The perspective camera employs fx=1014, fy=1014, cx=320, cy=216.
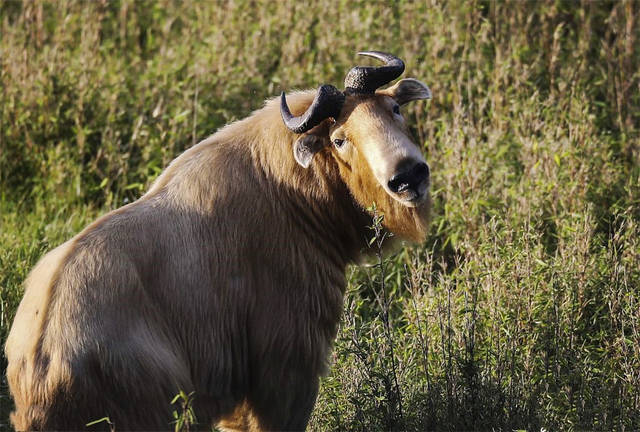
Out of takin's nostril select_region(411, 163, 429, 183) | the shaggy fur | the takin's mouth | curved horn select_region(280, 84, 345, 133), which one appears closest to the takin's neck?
the shaggy fur

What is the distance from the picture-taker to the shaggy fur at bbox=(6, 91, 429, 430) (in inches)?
181

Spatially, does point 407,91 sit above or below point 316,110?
below

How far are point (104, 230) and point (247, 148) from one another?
94 centimetres

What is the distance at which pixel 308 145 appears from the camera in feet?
17.4

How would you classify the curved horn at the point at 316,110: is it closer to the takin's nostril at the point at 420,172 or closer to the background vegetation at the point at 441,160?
the takin's nostril at the point at 420,172

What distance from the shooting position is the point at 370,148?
522 centimetres

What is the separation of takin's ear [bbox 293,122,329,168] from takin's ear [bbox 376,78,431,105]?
1.72ft

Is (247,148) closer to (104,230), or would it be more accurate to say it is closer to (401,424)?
(104,230)

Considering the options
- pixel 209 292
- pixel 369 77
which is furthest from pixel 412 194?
pixel 209 292

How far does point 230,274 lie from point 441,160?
341 centimetres

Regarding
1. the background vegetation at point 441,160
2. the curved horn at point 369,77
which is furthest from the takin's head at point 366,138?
the background vegetation at point 441,160

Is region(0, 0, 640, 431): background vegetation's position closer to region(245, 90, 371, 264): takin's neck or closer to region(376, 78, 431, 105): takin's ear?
region(245, 90, 371, 264): takin's neck

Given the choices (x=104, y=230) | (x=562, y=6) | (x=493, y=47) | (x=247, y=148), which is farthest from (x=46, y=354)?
(x=562, y=6)

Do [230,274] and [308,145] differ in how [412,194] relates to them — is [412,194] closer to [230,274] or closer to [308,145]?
[308,145]
